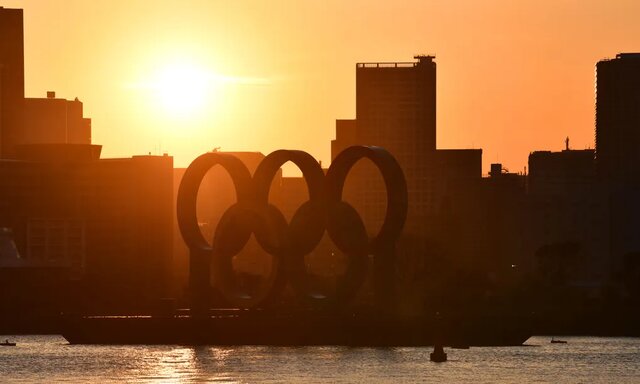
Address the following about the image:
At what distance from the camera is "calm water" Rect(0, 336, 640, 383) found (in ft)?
459

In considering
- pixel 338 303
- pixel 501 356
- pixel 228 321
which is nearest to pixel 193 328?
pixel 228 321

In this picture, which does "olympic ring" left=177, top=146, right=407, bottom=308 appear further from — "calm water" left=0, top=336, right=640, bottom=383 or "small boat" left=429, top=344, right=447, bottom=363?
"small boat" left=429, top=344, right=447, bottom=363

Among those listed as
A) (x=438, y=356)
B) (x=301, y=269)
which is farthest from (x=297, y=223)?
(x=438, y=356)

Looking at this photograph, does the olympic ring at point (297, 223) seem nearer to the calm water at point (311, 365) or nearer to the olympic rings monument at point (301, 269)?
the olympic rings monument at point (301, 269)

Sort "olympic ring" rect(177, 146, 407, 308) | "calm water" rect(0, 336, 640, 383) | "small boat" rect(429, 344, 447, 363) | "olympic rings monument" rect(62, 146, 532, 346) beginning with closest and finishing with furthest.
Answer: "calm water" rect(0, 336, 640, 383) < "small boat" rect(429, 344, 447, 363) < "olympic ring" rect(177, 146, 407, 308) < "olympic rings monument" rect(62, 146, 532, 346)

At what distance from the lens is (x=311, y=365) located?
15112 cm

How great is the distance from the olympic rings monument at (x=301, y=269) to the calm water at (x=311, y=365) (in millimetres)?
3233

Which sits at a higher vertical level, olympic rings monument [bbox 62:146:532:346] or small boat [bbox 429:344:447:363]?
olympic rings monument [bbox 62:146:532:346]

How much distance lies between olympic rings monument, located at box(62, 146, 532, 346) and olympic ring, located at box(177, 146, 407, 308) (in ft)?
0.30

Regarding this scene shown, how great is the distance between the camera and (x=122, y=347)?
612 ft

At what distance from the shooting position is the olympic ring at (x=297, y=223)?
565ft

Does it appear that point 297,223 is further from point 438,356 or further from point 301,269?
point 438,356

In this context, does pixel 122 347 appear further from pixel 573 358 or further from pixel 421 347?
pixel 573 358

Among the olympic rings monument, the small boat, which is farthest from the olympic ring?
the small boat
